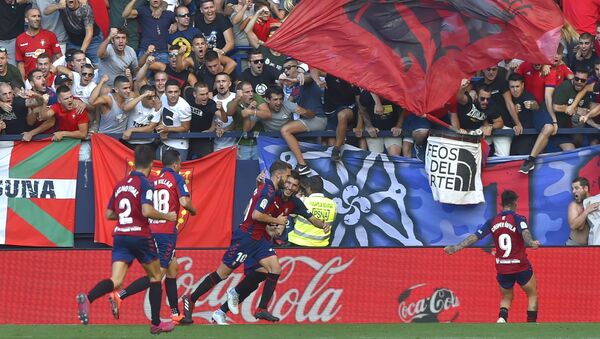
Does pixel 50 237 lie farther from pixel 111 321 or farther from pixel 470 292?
pixel 470 292

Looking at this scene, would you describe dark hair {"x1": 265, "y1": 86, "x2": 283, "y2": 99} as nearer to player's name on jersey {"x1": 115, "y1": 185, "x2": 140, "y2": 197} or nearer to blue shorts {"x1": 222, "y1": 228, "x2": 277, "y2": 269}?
blue shorts {"x1": 222, "y1": 228, "x2": 277, "y2": 269}

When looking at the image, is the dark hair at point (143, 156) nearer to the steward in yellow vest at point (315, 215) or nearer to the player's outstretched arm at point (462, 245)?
the steward in yellow vest at point (315, 215)

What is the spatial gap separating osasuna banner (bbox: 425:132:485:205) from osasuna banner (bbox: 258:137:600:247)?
174 millimetres

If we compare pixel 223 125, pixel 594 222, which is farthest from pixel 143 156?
pixel 594 222

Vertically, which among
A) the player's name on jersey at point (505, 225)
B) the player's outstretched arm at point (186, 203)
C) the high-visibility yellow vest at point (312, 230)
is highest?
the player's outstretched arm at point (186, 203)

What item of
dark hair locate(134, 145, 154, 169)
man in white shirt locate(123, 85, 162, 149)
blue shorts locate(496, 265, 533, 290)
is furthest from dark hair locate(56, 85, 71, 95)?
blue shorts locate(496, 265, 533, 290)

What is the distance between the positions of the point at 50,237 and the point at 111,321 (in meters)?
2.01

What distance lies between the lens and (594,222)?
56.7 feet

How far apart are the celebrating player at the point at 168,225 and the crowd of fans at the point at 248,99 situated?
2.95m

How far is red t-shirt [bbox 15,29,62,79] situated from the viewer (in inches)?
747

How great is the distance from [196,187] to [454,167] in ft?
11.9

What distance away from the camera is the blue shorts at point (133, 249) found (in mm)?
13219

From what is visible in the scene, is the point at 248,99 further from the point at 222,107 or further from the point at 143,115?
the point at 143,115

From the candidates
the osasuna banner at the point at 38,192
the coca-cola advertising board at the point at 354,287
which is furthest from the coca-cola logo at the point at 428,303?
the osasuna banner at the point at 38,192
